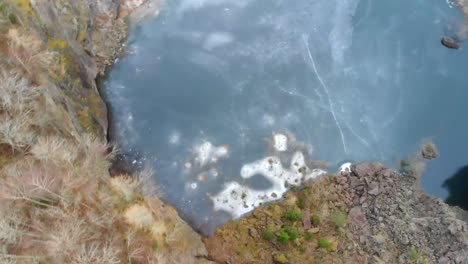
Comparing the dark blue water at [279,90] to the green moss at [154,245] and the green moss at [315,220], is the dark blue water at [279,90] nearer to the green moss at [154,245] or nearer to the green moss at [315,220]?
the green moss at [315,220]

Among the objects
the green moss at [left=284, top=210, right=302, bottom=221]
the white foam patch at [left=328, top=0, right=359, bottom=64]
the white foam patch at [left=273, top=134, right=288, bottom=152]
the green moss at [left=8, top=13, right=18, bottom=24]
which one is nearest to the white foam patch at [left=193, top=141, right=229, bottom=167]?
the white foam patch at [left=273, top=134, right=288, bottom=152]

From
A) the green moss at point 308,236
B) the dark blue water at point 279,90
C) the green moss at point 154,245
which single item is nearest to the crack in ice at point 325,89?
the dark blue water at point 279,90

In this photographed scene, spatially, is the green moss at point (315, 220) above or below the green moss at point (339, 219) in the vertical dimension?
above

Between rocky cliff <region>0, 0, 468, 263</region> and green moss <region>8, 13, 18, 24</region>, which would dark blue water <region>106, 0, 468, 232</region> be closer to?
rocky cliff <region>0, 0, 468, 263</region>

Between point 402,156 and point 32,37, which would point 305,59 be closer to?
point 402,156

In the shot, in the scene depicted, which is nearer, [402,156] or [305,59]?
[402,156]

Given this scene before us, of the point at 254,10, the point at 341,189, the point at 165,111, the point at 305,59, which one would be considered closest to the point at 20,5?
the point at 165,111
